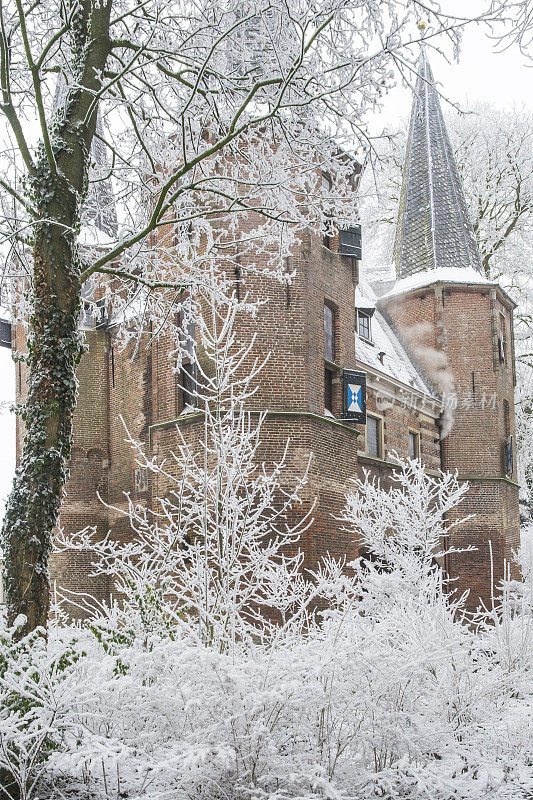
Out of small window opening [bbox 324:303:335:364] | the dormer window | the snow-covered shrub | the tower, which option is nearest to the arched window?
small window opening [bbox 324:303:335:364]

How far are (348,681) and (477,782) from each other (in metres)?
1.31

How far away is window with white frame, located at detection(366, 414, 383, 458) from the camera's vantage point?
63.8 feet

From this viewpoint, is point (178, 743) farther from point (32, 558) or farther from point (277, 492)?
point (277, 492)

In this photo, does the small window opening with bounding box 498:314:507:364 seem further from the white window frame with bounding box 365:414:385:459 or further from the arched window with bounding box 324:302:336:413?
the arched window with bounding box 324:302:336:413

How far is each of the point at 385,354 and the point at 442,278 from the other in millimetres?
3301

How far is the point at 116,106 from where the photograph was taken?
834 centimetres

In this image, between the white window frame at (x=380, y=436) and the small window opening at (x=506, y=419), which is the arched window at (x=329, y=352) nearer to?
the white window frame at (x=380, y=436)

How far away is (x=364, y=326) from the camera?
2134 centimetres

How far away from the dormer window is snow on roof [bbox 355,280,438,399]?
212 mm

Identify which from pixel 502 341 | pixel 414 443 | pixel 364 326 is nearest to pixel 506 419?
pixel 502 341

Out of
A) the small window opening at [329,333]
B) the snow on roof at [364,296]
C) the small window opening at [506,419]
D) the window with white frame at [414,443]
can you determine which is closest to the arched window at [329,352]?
the small window opening at [329,333]

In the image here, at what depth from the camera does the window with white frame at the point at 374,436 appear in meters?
19.4

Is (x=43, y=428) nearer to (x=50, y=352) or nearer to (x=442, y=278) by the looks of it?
(x=50, y=352)

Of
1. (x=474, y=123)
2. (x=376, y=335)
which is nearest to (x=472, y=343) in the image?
(x=376, y=335)
